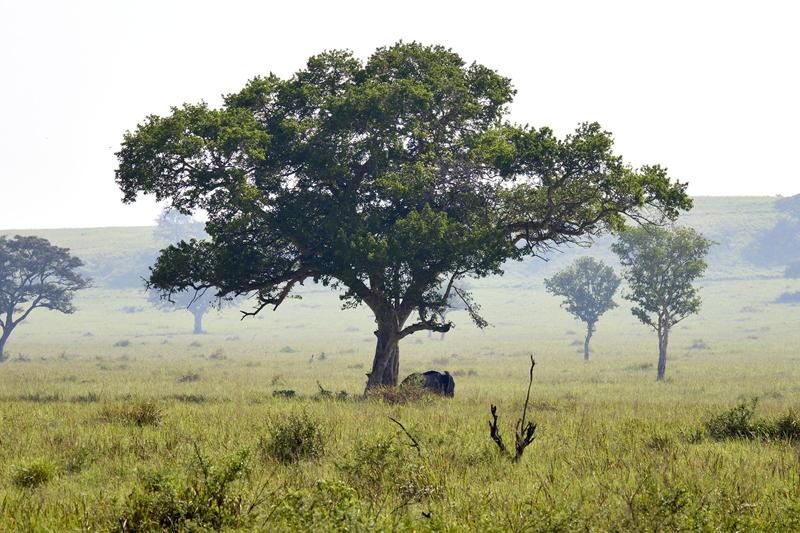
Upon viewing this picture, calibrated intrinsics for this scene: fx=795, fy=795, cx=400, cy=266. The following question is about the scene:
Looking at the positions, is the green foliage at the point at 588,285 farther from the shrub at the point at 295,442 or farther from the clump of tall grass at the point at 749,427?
the shrub at the point at 295,442

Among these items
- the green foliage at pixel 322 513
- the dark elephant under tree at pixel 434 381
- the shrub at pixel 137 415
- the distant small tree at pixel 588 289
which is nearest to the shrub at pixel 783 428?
the green foliage at pixel 322 513

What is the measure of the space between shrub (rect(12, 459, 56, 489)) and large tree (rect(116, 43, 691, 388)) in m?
15.2

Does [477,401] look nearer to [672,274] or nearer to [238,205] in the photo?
[238,205]

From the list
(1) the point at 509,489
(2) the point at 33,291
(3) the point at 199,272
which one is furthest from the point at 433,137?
(2) the point at 33,291

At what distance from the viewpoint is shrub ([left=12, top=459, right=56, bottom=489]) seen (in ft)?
36.0

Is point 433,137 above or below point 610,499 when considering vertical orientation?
above

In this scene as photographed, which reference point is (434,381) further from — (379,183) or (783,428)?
(783,428)

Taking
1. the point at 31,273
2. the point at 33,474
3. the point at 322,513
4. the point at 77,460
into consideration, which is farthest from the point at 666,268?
the point at 31,273

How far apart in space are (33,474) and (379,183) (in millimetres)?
17012

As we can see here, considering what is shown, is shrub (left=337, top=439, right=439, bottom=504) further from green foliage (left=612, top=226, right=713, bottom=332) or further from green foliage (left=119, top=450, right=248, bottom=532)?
green foliage (left=612, top=226, right=713, bottom=332)

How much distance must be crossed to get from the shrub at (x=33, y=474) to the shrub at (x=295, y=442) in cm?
334

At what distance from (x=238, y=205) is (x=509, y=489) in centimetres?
1787

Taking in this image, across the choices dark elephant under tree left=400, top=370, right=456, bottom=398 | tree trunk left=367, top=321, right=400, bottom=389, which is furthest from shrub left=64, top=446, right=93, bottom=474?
tree trunk left=367, top=321, right=400, bottom=389

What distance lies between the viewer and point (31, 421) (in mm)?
18062
